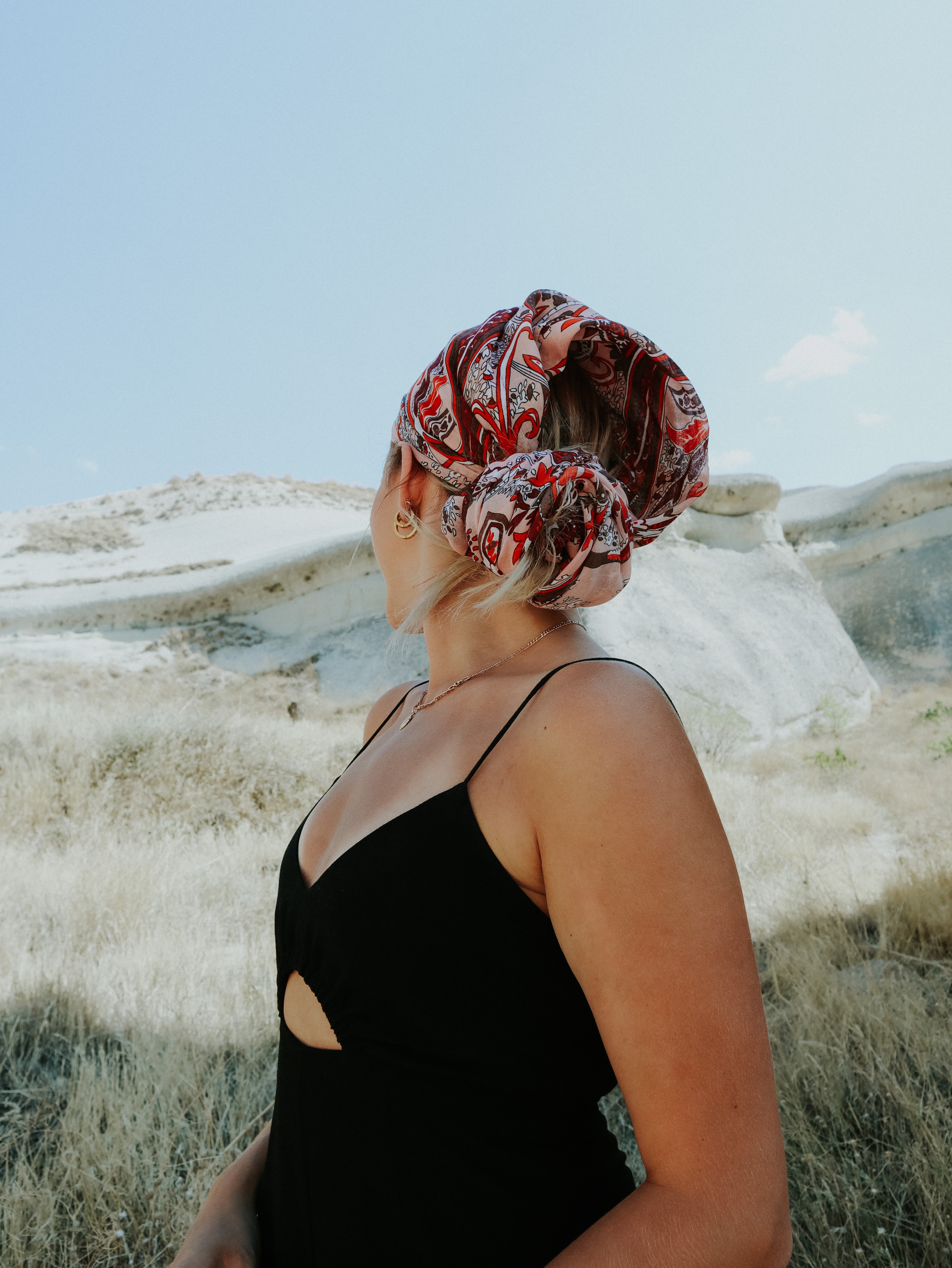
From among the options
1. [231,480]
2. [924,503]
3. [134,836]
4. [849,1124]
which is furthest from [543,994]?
[231,480]

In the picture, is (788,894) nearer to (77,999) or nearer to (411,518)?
(77,999)

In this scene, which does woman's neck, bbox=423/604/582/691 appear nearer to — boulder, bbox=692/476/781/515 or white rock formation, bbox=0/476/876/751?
white rock formation, bbox=0/476/876/751

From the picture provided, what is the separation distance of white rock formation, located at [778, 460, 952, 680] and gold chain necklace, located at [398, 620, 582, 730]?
1371cm

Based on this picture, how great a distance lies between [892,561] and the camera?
46.9 feet

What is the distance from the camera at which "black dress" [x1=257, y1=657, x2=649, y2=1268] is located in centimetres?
80

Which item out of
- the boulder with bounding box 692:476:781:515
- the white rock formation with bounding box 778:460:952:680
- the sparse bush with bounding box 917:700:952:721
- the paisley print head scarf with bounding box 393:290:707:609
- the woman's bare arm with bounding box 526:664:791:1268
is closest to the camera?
the woman's bare arm with bounding box 526:664:791:1268

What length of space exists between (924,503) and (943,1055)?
13884 mm

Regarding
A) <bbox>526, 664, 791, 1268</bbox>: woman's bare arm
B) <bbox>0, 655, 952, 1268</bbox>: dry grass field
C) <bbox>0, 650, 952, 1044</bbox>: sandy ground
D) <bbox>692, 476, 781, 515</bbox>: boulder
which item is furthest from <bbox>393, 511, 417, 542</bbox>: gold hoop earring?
<bbox>692, 476, 781, 515</bbox>: boulder

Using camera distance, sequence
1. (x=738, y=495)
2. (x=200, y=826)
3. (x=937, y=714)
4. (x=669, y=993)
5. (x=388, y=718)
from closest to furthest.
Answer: (x=669, y=993)
(x=388, y=718)
(x=200, y=826)
(x=937, y=714)
(x=738, y=495)

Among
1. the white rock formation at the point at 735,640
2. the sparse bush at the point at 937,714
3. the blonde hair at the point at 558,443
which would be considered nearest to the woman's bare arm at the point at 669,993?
the blonde hair at the point at 558,443

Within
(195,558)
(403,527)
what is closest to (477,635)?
(403,527)

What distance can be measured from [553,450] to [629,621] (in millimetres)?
8387

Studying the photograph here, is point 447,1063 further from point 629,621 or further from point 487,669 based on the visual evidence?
point 629,621

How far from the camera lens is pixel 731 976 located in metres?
0.67
